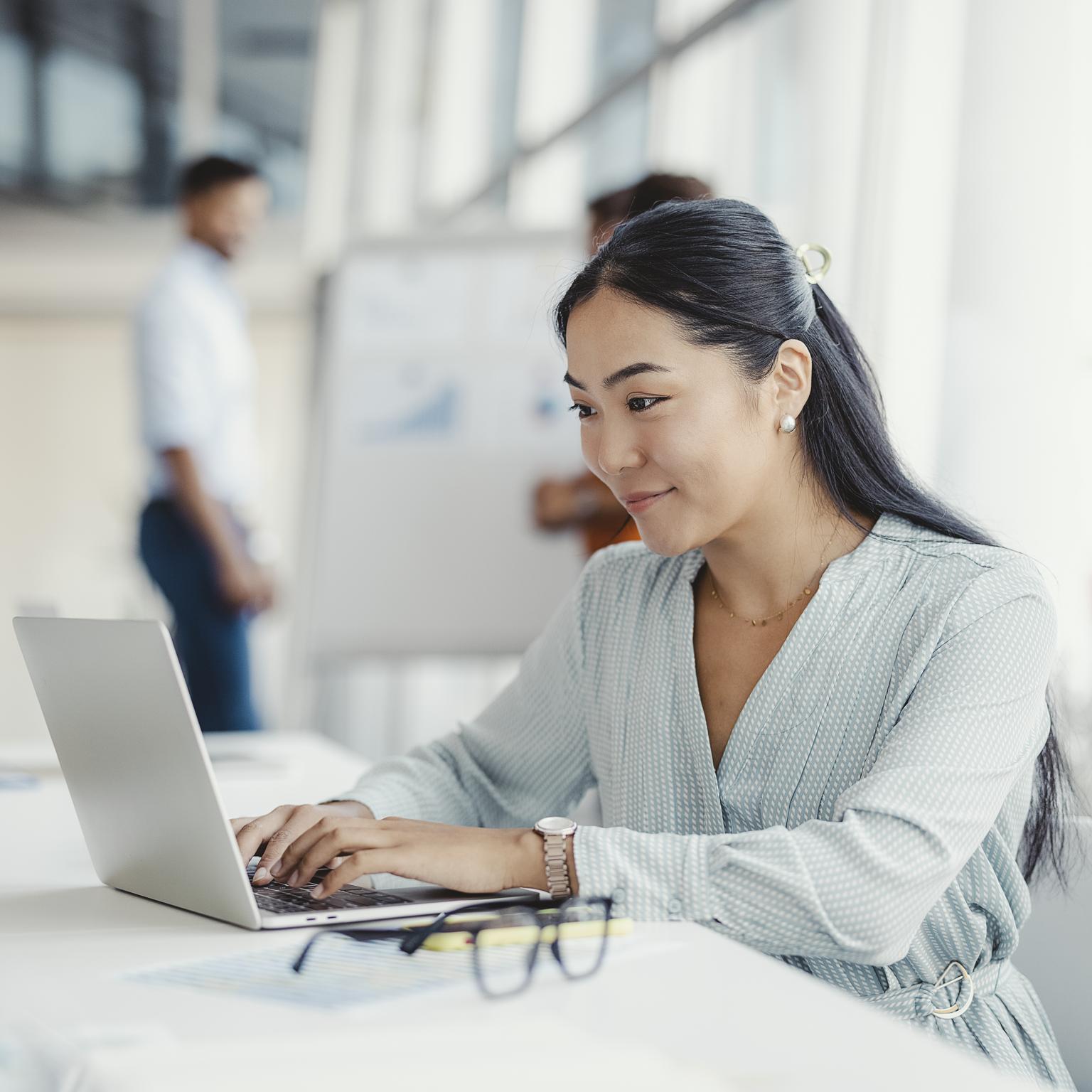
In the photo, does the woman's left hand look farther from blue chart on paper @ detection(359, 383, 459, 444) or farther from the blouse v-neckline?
blue chart on paper @ detection(359, 383, 459, 444)

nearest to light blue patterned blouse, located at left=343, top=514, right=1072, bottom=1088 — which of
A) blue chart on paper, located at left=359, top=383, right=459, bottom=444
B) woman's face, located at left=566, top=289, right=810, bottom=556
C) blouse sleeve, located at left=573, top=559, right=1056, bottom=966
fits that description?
blouse sleeve, located at left=573, top=559, right=1056, bottom=966

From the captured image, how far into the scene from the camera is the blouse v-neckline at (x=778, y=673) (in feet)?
4.05

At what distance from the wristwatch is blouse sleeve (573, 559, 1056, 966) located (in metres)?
0.01

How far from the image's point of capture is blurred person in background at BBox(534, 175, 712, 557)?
2.13 m

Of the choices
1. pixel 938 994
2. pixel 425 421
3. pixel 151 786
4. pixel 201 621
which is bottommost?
pixel 201 621

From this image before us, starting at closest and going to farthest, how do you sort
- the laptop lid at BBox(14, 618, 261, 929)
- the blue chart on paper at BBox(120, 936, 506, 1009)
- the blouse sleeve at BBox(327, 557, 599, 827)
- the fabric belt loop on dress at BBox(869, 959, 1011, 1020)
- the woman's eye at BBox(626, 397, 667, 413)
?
the blue chart on paper at BBox(120, 936, 506, 1009) → the laptop lid at BBox(14, 618, 261, 929) → the fabric belt loop on dress at BBox(869, 959, 1011, 1020) → the woman's eye at BBox(626, 397, 667, 413) → the blouse sleeve at BBox(327, 557, 599, 827)

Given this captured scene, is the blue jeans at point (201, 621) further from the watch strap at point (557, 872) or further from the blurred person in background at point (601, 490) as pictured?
the watch strap at point (557, 872)

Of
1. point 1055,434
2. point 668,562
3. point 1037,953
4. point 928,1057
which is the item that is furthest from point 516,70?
point 928,1057

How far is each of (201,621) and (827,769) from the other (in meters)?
2.52

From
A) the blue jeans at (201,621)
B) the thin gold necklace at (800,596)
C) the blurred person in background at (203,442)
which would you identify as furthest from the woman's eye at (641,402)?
the blue jeans at (201,621)

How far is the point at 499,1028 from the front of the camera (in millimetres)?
745

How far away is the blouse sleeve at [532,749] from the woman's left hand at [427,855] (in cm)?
39

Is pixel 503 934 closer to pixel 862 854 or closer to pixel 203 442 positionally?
pixel 862 854

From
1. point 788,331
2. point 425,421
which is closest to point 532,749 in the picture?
point 788,331
